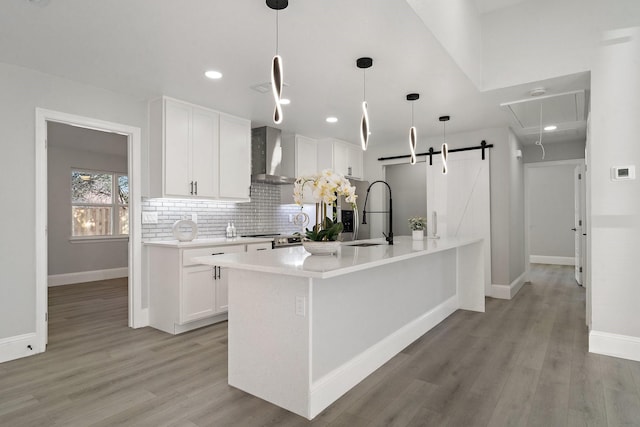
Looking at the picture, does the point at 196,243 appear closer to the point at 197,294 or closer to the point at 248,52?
the point at 197,294

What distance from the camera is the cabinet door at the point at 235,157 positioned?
4562mm

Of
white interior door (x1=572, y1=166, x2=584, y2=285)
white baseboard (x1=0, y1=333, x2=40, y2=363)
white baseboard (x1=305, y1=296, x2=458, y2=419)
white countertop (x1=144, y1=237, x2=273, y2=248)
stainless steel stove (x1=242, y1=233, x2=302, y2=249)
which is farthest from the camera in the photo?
white interior door (x1=572, y1=166, x2=584, y2=285)

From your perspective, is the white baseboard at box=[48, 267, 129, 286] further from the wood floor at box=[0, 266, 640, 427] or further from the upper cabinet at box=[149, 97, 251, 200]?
the upper cabinet at box=[149, 97, 251, 200]

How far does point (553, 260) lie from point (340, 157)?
6.19 meters

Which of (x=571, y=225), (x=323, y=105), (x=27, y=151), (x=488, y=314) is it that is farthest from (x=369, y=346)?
(x=571, y=225)

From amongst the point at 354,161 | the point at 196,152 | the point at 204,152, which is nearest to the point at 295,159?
the point at 354,161

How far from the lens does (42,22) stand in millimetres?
2486

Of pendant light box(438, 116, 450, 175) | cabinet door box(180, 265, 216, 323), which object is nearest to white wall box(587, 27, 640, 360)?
pendant light box(438, 116, 450, 175)

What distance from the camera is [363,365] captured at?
2695 mm

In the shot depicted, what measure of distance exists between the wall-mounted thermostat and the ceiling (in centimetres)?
96

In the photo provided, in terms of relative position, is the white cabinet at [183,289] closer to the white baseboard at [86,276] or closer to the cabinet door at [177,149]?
the cabinet door at [177,149]

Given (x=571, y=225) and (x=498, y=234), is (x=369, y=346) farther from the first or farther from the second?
(x=571, y=225)

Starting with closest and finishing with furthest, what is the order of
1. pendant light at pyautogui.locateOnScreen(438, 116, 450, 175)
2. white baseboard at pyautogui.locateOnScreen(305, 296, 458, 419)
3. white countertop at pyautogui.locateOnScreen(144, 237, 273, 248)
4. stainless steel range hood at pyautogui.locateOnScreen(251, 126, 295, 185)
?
white baseboard at pyautogui.locateOnScreen(305, 296, 458, 419) → white countertop at pyautogui.locateOnScreen(144, 237, 273, 248) → pendant light at pyautogui.locateOnScreen(438, 116, 450, 175) → stainless steel range hood at pyautogui.locateOnScreen(251, 126, 295, 185)

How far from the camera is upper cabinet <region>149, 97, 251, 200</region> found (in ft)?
13.0
